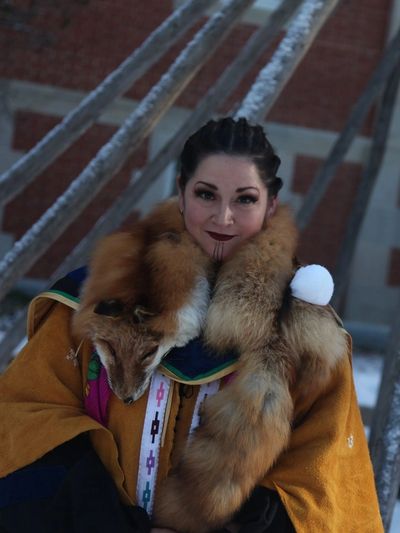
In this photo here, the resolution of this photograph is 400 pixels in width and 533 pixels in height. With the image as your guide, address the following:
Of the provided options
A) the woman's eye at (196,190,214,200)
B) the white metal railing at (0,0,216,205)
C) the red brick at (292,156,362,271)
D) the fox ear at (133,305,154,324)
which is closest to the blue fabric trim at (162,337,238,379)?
the fox ear at (133,305,154,324)

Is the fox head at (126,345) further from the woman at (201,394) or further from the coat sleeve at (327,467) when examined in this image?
the coat sleeve at (327,467)

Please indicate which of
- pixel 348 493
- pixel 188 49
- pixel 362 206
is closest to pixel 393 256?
pixel 362 206

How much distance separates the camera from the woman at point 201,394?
171 cm

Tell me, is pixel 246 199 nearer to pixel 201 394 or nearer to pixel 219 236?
pixel 219 236

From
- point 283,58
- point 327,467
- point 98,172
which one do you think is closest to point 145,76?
point 98,172

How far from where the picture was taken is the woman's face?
6.14 feet

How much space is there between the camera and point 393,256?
9.44 meters

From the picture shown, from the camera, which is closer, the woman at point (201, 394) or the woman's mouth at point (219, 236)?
the woman at point (201, 394)

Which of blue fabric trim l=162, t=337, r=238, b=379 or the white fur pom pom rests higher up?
the white fur pom pom

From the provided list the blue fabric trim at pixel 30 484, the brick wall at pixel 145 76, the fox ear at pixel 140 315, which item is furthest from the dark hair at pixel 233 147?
the brick wall at pixel 145 76

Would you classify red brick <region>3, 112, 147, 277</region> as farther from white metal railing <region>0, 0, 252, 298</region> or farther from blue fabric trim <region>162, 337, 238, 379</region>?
blue fabric trim <region>162, 337, 238, 379</region>

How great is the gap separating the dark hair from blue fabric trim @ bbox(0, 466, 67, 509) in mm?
763

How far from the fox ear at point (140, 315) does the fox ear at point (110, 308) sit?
38mm

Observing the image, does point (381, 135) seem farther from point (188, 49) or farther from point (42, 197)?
point (42, 197)
